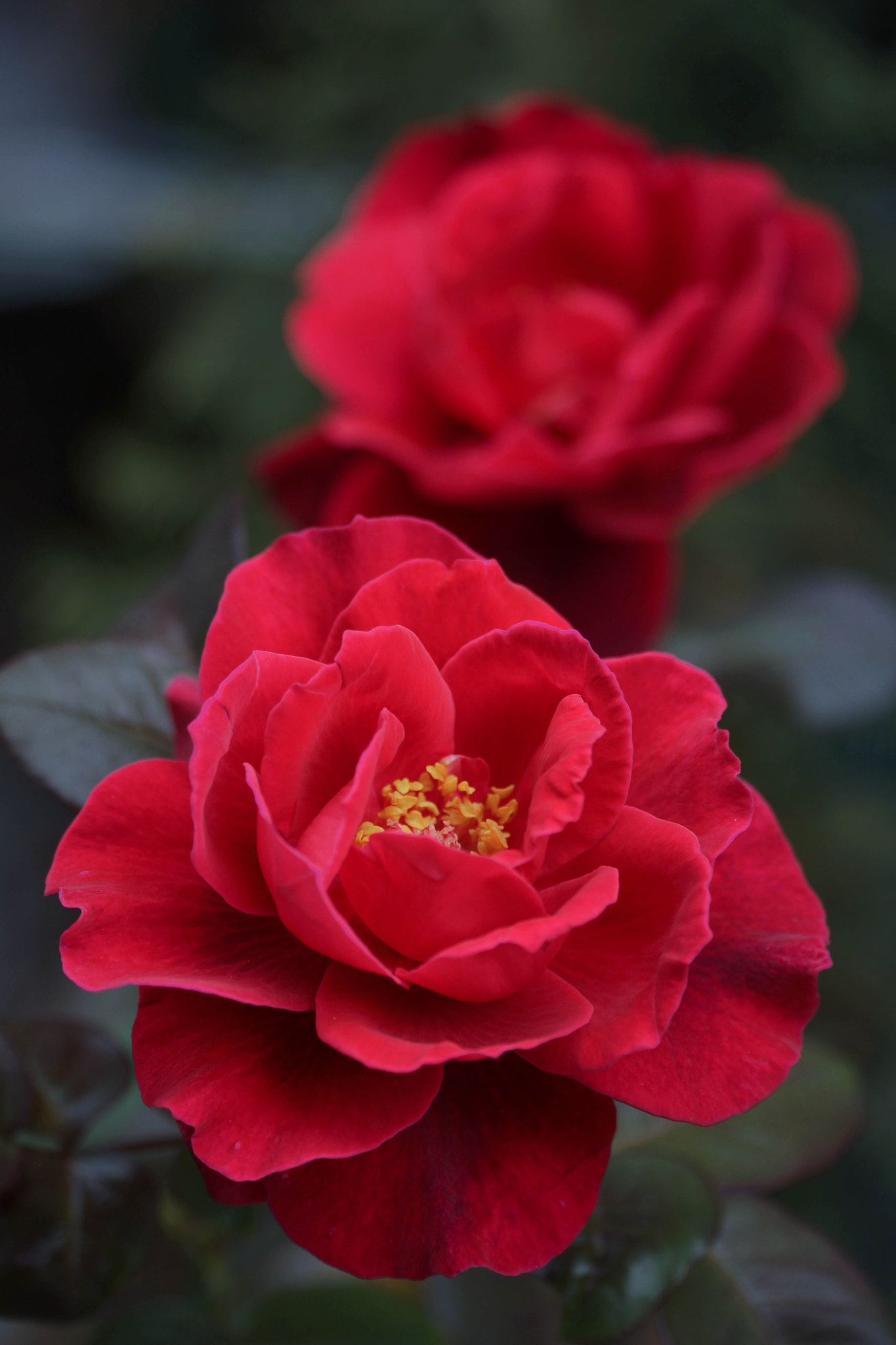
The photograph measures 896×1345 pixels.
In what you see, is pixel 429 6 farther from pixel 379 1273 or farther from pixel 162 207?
pixel 379 1273

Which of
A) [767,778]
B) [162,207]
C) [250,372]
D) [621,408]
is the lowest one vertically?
[767,778]

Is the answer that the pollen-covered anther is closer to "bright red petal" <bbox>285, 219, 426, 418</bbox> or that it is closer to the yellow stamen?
the yellow stamen

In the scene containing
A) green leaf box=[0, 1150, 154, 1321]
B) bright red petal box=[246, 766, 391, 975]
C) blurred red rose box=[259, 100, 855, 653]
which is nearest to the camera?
bright red petal box=[246, 766, 391, 975]

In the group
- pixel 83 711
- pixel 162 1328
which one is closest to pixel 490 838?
pixel 83 711

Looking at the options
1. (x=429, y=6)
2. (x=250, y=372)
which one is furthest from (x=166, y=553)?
(x=429, y=6)

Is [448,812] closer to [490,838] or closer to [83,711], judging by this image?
[490,838]

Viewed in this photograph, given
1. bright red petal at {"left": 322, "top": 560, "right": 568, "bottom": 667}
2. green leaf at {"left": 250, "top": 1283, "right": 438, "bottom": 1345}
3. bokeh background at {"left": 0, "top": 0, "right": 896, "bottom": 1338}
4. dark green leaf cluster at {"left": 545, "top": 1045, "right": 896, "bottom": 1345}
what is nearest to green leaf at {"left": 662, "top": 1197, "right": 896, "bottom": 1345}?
dark green leaf cluster at {"left": 545, "top": 1045, "right": 896, "bottom": 1345}
